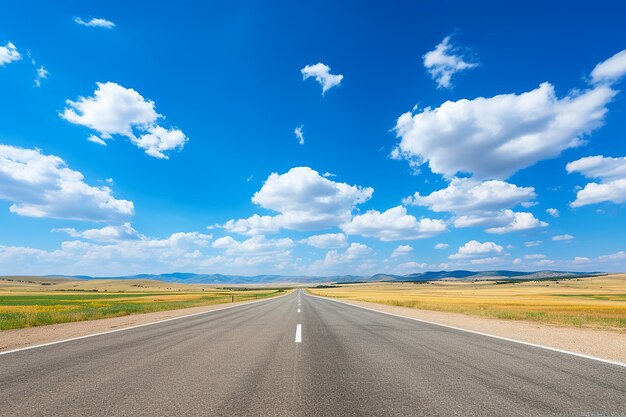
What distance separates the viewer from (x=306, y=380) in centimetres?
550

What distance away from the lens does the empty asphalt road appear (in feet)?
13.9

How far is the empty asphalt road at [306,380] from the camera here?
424cm

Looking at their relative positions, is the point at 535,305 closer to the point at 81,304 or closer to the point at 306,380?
the point at 306,380

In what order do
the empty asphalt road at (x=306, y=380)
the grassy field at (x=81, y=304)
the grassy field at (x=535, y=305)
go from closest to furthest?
the empty asphalt road at (x=306, y=380) < the grassy field at (x=81, y=304) < the grassy field at (x=535, y=305)

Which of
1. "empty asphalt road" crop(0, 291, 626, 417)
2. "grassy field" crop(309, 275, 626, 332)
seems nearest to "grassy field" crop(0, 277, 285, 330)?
Answer: "empty asphalt road" crop(0, 291, 626, 417)

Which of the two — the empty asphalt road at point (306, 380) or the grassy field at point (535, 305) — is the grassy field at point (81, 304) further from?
the grassy field at point (535, 305)

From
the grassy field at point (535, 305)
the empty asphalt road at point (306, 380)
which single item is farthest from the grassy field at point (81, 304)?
the grassy field at point (535, 305)

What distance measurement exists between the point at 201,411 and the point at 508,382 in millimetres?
4528

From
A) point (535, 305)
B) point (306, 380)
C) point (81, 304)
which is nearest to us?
point (306, 380)

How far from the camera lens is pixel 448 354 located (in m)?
7.68

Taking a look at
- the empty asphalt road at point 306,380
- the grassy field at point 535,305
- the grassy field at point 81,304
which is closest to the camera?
the empty asphalt road at point 306,380

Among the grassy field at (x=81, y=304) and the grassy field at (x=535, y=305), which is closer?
the grassy field at (x=81, y=304)

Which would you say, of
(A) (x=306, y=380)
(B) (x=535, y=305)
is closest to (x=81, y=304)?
(A) (x=306, y=380)

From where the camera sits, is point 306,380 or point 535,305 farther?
point 535,305
